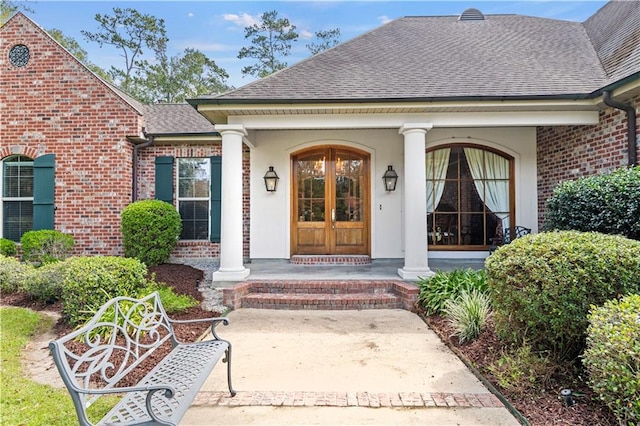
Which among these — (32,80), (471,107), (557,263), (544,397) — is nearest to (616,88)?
(471,107)

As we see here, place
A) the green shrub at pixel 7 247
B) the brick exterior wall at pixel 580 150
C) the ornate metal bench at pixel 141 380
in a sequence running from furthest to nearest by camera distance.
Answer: the green shrub at pixel 7 247 < the brick exterior wall at pixel 580 150 < the ornate metal bench at pixel 141 380

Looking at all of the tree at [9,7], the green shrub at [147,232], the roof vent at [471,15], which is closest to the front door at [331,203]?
the green shrub at [147,232]

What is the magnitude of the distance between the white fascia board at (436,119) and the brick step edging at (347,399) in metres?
4.37

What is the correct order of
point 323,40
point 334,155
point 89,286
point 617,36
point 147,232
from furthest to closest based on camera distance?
point 323,40
point 334,155
point 147,232
point 617,36
point 89,286

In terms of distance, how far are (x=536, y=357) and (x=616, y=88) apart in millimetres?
4480

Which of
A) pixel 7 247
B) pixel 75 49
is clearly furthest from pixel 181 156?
pixel 75 49

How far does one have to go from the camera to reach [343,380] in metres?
3.08

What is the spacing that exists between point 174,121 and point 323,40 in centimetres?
1472

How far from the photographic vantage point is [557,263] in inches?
113

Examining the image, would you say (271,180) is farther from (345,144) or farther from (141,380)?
(141,380)

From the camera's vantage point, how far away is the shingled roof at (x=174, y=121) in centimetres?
818

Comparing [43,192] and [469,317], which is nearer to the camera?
[469,317]

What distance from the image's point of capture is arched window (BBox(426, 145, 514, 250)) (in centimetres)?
785

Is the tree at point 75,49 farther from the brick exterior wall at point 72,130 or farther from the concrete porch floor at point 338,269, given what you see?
the concrete porch floor at point 338,269
